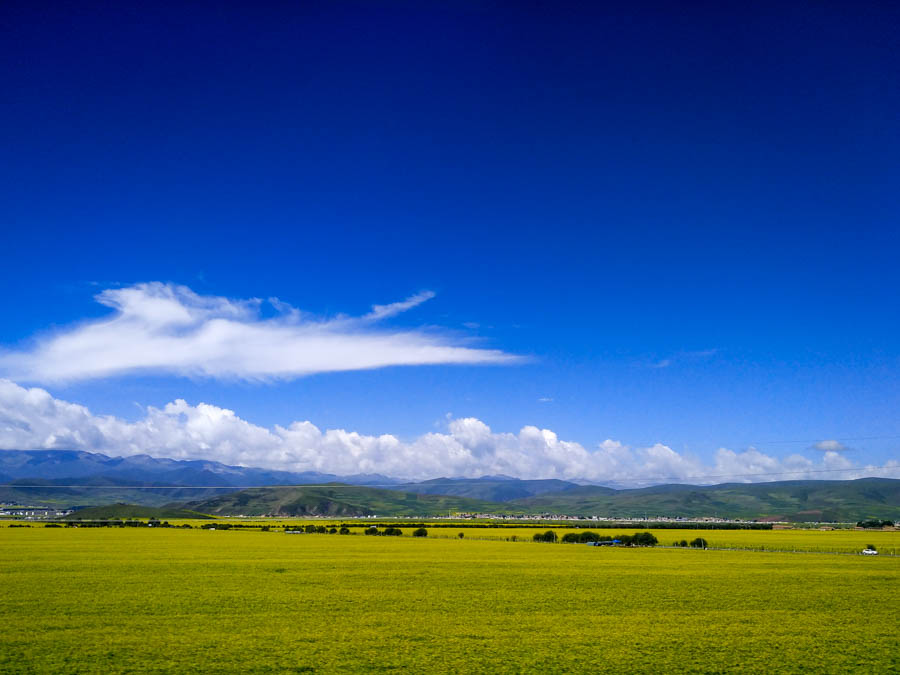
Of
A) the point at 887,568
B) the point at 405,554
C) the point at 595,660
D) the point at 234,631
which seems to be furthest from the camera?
the point at 405,554

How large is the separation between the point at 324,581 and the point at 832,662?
121ft

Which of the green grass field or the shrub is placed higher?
the green grass field

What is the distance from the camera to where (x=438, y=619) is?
35.2 metres

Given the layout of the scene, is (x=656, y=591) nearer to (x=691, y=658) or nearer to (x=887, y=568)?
(x=691, y=658)

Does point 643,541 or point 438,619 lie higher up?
point 438,619

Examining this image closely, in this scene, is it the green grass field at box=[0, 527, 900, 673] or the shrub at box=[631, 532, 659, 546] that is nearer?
the green grass field at box=[0, 527, 900, 673]

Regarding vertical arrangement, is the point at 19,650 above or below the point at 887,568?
above

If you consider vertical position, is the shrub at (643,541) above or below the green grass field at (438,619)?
below

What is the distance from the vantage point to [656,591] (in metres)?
48.3

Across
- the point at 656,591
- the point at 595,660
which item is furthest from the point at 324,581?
the point at 595,660

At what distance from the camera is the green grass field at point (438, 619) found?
26703 millimetres

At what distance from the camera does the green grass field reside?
26703 millimetres

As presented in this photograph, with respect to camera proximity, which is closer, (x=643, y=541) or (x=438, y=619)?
(x=438, y=619)

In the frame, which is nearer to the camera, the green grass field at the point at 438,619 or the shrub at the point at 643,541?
the green grass field at the point at 438,619
